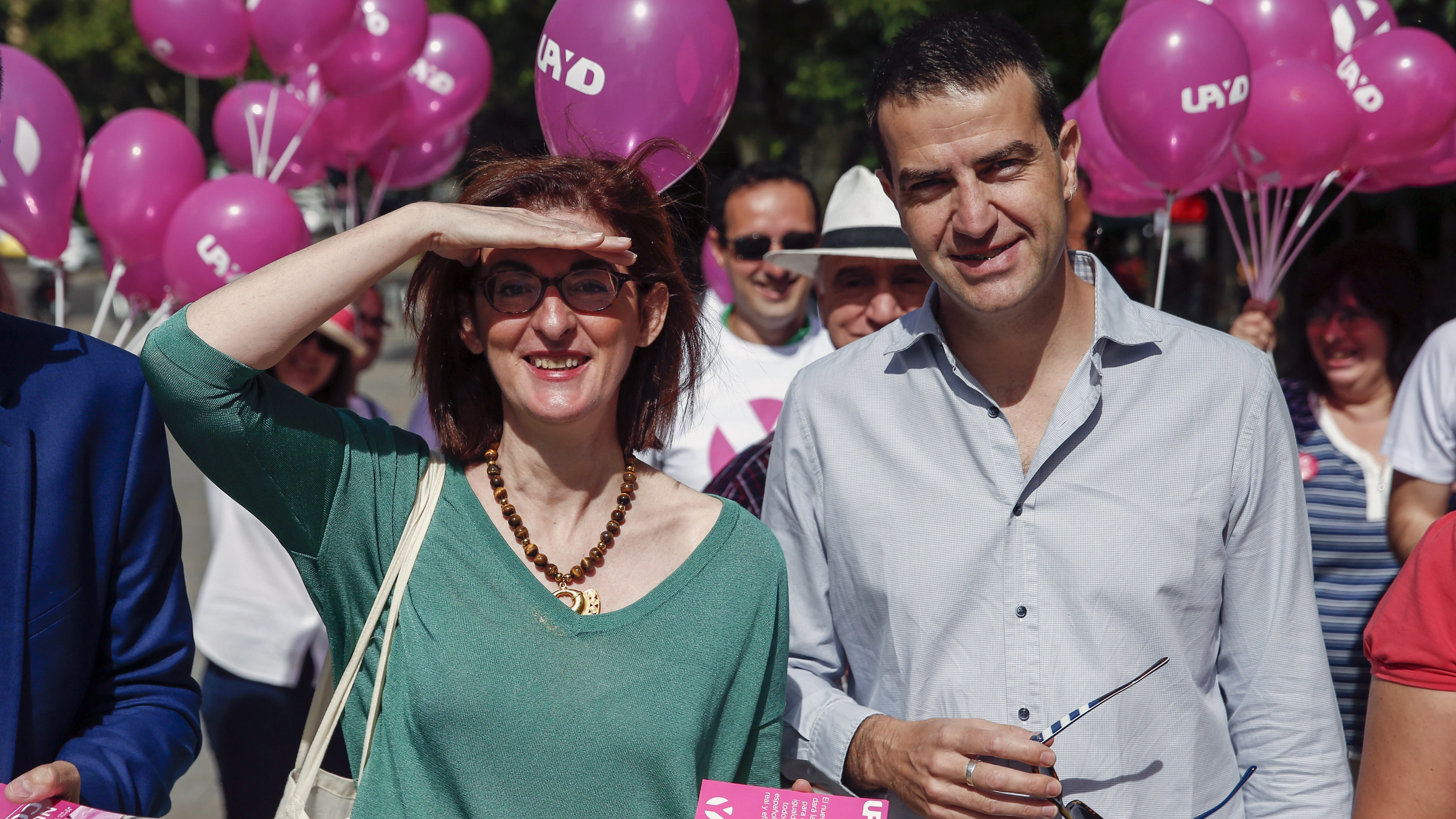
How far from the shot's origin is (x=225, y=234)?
3611 mm

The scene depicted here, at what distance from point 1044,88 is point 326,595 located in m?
1.45

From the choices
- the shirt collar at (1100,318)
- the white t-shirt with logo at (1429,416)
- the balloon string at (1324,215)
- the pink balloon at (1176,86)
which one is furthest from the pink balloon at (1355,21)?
the shirt collar at (1100,318)

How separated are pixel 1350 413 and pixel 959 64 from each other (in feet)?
7.53

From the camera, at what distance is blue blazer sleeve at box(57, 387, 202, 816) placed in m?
1.72

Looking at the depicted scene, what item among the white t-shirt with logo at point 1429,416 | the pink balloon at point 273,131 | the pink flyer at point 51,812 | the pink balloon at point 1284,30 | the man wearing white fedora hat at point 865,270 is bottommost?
the pink flyer at point 51,812

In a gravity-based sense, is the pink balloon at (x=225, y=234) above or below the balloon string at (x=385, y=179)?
below

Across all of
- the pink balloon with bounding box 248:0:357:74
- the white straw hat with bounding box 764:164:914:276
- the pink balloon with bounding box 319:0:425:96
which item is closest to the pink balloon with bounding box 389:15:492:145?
the pink balloon with bounding box 319:0:425:96

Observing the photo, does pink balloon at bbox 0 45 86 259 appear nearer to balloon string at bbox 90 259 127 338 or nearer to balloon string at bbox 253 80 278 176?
balloon string at bbox 90 259 127 338

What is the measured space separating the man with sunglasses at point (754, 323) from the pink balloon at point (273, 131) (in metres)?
1.65

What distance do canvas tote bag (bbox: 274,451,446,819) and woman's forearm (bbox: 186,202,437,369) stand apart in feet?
1.19

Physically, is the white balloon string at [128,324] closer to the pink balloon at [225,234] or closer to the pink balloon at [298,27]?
the pink balloon at [225,234]

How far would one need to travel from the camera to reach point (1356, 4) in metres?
4.28

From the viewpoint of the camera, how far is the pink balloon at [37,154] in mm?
3090

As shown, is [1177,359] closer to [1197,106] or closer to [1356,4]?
[1197,106]
